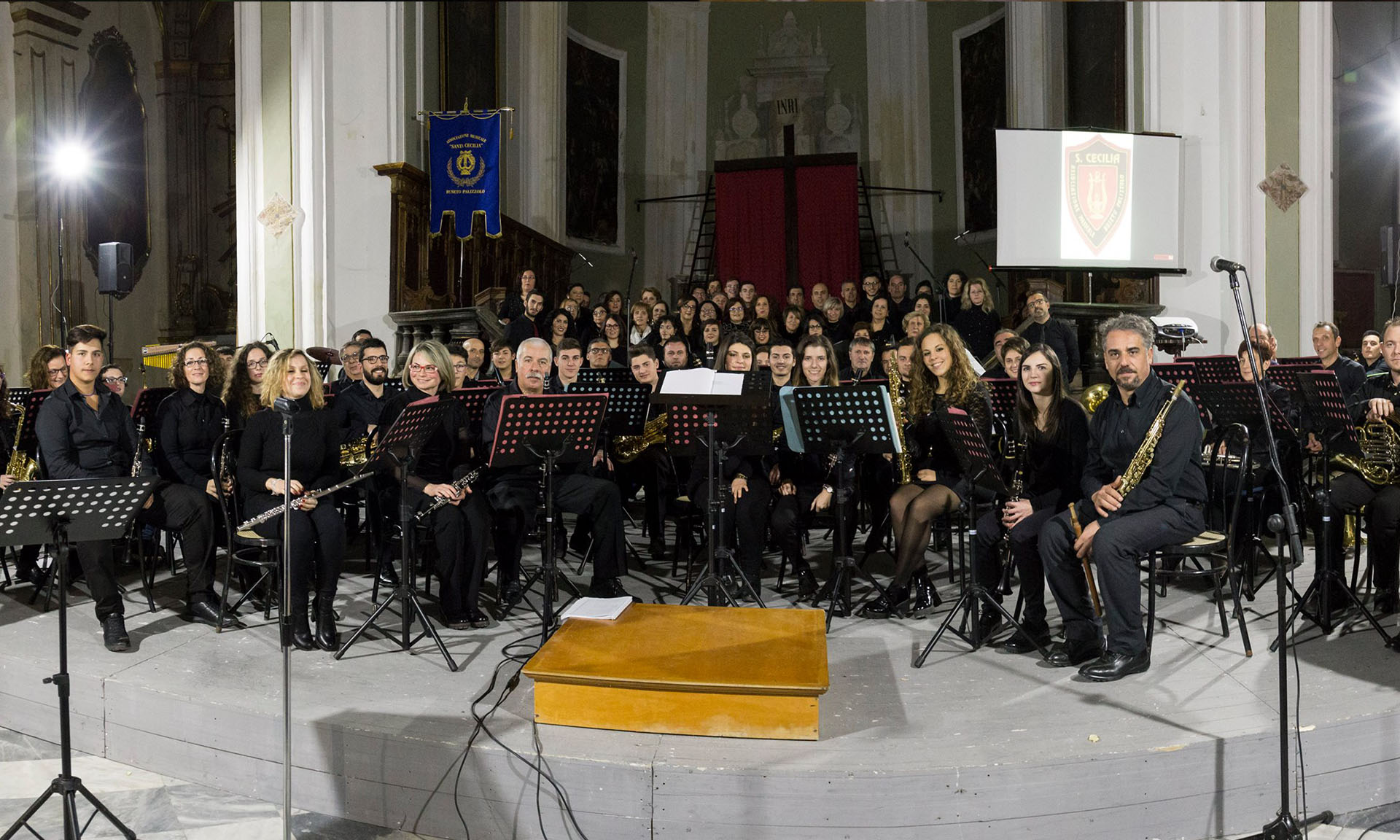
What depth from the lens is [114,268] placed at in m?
9.67

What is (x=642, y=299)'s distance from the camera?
439 inches

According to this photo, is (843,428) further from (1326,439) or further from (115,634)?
(115,634)

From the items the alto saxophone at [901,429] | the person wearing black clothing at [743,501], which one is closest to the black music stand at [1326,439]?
the alto saxophone at [901,429]

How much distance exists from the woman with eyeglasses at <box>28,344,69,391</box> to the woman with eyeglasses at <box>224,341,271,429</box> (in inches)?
51.3

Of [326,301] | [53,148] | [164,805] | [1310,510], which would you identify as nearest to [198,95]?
[53,148]

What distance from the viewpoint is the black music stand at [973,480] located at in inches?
176

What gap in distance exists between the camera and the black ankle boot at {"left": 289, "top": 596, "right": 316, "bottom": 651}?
473 centimetres

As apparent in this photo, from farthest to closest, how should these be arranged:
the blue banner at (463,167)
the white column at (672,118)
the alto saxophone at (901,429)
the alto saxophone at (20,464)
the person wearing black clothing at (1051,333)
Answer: the white column at (672,118), the blue banner at (463,167), the person wearing black clothing at (1051,333), the alto saxophone at (20,464), the alto saxophone at (901,429)

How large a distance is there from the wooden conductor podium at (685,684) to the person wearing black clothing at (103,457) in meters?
2.24

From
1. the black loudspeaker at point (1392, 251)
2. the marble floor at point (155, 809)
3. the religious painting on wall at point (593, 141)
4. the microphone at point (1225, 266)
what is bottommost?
the marble floor at point (155, 809)

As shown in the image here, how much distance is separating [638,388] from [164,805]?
3402mm

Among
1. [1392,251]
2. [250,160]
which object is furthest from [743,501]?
[250,160]

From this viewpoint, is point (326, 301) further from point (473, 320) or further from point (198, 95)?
point (198, 95)

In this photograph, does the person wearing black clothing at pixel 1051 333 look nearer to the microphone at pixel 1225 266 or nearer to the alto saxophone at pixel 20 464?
the microphone at pixel 1225 266
